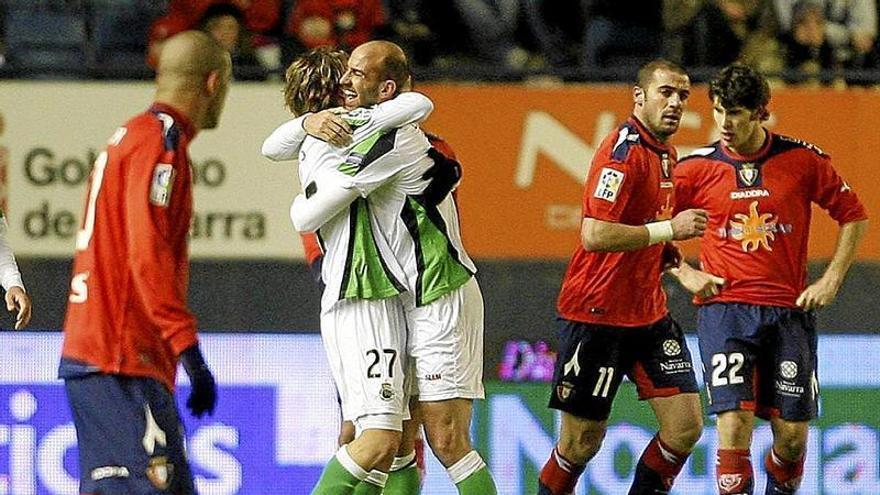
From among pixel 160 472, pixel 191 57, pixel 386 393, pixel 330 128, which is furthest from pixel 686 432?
pixel 191 57

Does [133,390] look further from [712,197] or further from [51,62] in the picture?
[51,62]

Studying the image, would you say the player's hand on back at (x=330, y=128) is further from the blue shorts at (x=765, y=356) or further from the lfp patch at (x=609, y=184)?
the blue shorts at (x=765, y=356)

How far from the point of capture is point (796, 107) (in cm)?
1008

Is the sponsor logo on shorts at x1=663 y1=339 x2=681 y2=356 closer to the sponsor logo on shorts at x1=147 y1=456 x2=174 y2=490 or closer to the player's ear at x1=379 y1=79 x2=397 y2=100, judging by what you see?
the player's ear at x1=379 y1=79 x2=397 y2=100

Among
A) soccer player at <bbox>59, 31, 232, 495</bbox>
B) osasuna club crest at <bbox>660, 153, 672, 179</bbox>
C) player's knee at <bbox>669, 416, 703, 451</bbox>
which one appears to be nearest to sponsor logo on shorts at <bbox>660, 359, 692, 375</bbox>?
player's knee at <bbox>669, 416, 703, 451</bbox>

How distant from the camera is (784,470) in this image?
8.00 metres

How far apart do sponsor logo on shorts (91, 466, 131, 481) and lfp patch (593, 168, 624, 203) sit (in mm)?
2766

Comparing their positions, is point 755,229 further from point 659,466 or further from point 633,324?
point 659,466

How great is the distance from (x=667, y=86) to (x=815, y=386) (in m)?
1.43

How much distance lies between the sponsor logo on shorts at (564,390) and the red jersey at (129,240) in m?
2.76

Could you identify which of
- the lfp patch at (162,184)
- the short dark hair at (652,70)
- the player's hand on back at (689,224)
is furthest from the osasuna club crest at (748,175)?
the lfp patch at (162,184)

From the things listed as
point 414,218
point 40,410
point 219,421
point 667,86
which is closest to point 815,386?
point 667,86

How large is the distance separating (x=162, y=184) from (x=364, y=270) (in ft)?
5.37

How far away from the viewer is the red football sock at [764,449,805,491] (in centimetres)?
798
